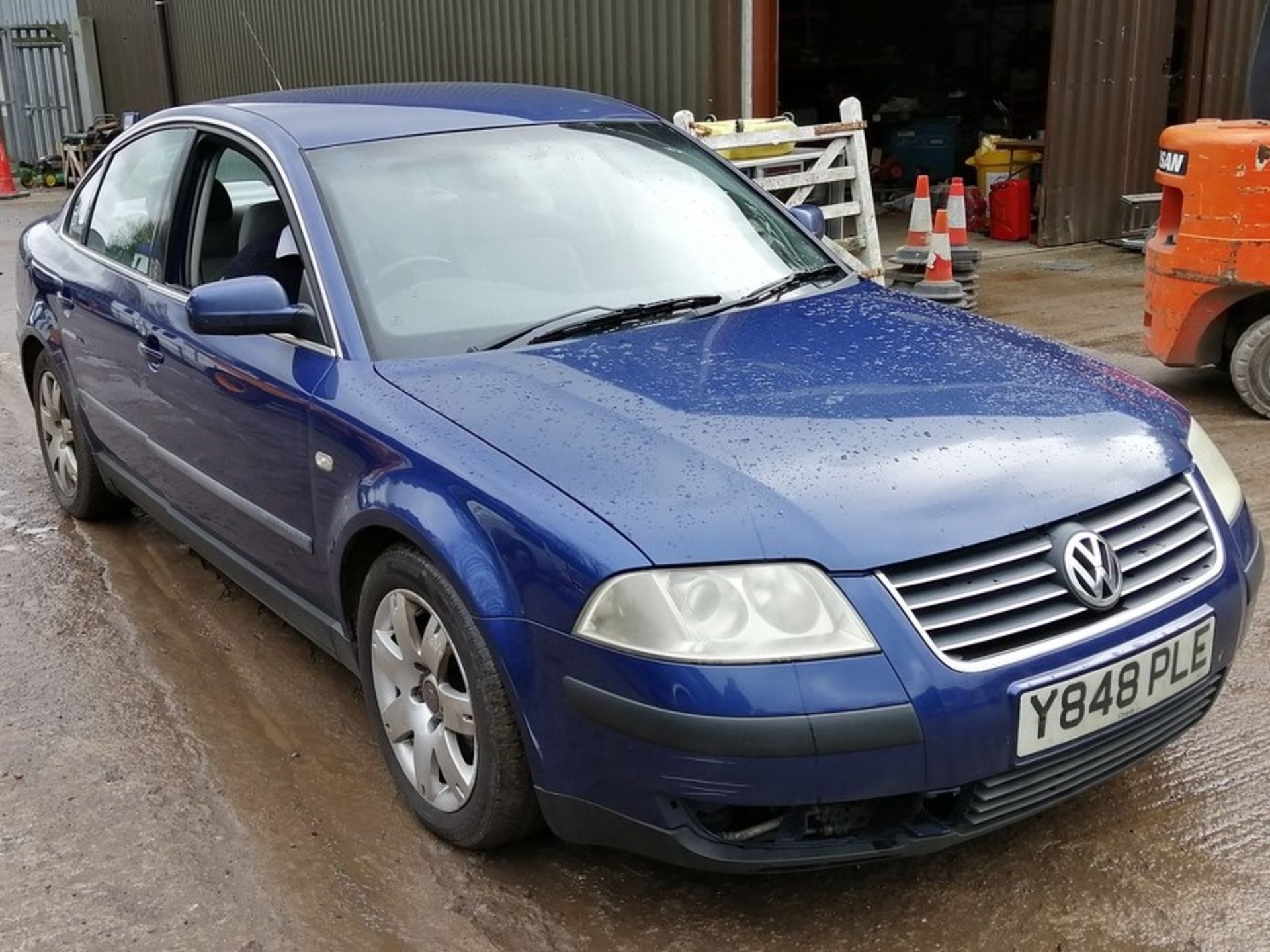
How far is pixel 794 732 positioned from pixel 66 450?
3.87m

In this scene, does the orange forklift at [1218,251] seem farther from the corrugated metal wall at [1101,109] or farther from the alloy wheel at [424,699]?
the corrugated metal wall at [1101,109]

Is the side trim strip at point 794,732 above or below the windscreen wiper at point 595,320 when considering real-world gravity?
below

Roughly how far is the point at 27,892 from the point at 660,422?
1.72m

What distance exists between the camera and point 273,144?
3658mm

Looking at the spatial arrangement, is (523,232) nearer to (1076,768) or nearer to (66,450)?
(1076,768)

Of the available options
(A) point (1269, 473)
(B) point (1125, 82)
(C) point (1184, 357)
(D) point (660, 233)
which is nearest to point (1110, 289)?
(B) point (1125, 82)

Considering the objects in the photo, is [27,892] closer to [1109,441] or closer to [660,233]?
[660,233]

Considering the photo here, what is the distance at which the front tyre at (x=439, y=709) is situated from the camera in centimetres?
272

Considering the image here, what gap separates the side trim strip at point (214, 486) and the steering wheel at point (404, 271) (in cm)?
64

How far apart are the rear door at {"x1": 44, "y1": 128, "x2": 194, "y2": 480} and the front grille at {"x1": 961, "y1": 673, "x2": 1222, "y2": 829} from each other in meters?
2.67

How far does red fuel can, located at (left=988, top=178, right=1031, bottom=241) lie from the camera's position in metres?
11.8

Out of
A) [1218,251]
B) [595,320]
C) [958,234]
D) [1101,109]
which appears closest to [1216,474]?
[595,320]

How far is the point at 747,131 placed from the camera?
8.14 metres

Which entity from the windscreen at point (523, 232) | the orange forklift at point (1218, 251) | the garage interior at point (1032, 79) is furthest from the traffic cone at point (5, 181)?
the windscreen at point (523, 232)
